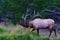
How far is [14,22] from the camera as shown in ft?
43.2

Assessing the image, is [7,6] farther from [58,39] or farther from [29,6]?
[58,39]

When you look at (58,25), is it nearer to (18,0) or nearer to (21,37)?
(18,0)

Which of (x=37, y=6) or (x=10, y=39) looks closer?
(x=10, y=39)

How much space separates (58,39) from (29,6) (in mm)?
4097

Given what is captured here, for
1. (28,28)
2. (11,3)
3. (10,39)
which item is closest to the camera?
(10,39)

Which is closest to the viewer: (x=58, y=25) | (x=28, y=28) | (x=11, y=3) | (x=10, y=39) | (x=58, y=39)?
(x=10, y=39)

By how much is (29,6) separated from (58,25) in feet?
6.50

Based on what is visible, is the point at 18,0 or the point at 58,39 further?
the point at 18,0

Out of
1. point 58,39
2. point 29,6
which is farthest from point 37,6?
point 58,39

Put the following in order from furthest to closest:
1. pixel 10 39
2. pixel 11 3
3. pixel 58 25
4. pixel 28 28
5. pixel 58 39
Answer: pixel 58 25
pixel 11 3
pixel 28 28
pixel 58 39
pixel 10 39

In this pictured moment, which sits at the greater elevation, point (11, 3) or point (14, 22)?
point (11, 3)

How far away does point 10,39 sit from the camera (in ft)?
29.9

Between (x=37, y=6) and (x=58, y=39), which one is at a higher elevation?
(x=37, y=6)

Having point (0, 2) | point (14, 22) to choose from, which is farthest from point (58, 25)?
point (0, 2)
